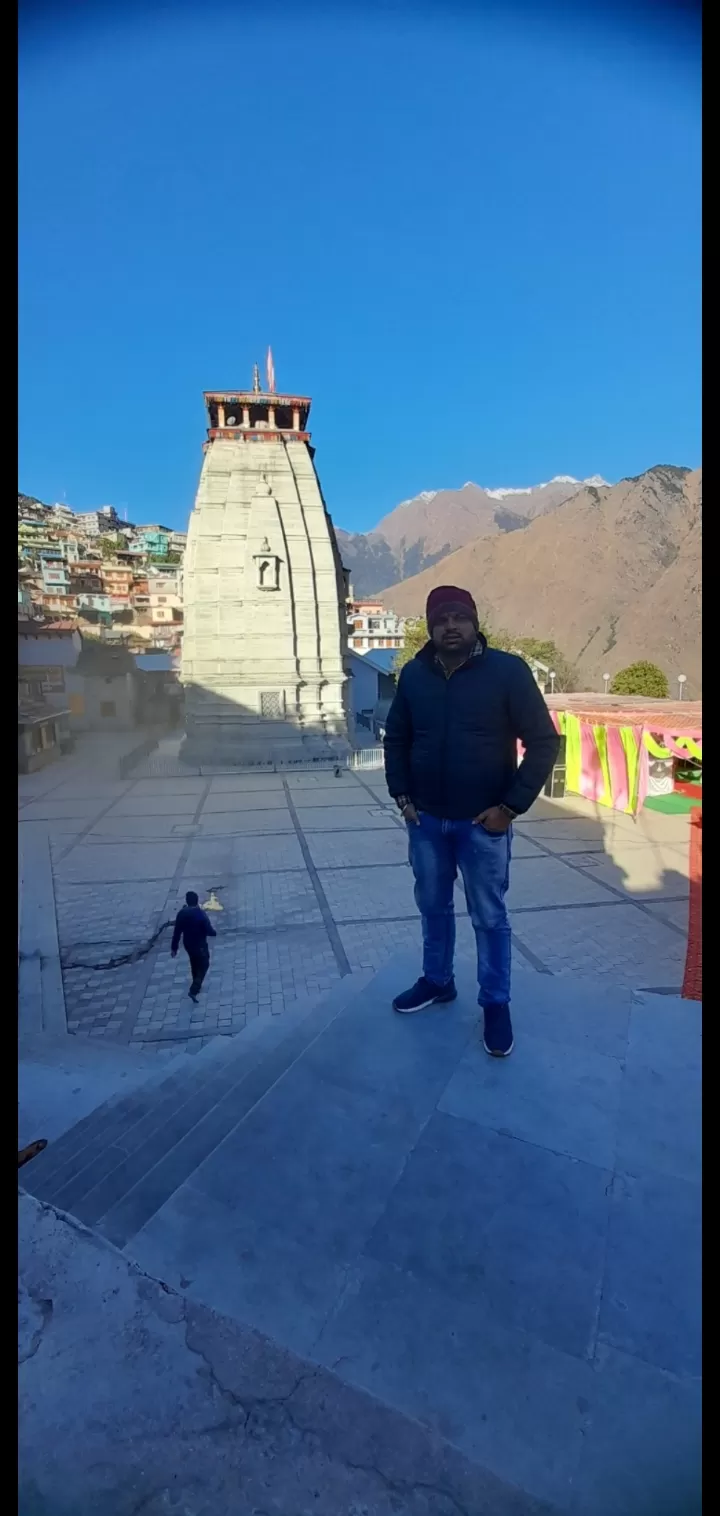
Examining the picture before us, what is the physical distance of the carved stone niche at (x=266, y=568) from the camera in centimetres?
2336

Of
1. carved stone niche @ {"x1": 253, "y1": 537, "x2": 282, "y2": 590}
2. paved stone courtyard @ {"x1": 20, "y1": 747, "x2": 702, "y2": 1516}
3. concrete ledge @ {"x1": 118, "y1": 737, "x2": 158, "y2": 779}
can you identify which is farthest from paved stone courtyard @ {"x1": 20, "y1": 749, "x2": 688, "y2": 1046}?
carved stone niche @ {"x1": 253, "y1": 537, "x2": 282, "y2": 590}

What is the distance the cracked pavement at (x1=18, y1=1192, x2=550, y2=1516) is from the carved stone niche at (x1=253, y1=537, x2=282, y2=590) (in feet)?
76.0

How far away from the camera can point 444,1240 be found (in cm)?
196

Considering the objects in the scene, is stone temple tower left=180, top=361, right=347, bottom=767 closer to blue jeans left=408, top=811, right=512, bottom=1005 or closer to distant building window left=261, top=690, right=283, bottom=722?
distant building window left=261, top=690, right=283, bottom=722

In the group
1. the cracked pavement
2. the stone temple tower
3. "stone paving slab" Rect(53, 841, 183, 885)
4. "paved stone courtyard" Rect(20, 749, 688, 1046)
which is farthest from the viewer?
the stone temple tower

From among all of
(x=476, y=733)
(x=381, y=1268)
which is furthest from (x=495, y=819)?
(x=381, y=1268)

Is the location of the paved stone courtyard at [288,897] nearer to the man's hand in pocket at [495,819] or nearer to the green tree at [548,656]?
the man's hand in pocket at [495,819]

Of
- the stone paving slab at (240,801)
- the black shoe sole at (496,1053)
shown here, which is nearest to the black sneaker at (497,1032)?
the black shoe sole at (496,1053)

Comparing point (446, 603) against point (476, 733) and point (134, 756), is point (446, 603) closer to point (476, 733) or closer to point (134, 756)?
point (476, 733)

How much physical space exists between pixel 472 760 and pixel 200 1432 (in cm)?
232

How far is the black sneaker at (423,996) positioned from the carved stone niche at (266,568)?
2174 cm

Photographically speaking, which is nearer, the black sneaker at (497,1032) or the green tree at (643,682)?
the black sneaker at (497,1032)

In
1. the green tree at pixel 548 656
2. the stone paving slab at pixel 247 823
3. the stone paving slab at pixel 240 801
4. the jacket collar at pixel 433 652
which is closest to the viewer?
the jacket collar at pixel 433 652

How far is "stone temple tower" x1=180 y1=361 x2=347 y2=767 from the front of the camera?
77.3 ft
